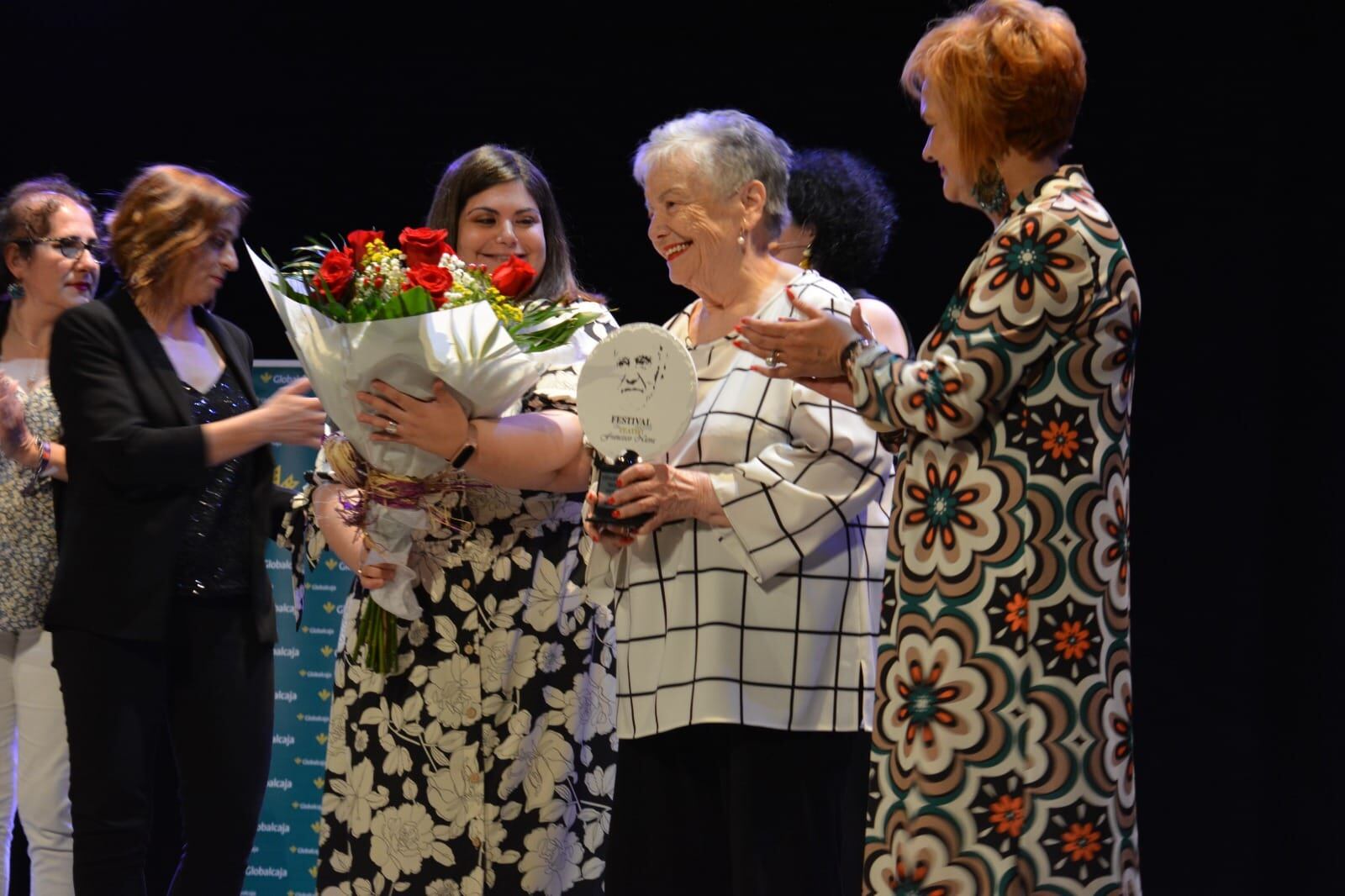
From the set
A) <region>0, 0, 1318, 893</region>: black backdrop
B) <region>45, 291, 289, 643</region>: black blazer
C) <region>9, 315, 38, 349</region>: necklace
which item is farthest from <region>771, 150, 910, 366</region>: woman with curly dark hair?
<region>9, 315, 38, 349</region>: necklace

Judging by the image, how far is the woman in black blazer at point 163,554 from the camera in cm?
278

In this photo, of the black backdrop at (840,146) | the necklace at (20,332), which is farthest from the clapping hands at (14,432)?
the black backdrop at (840,146)

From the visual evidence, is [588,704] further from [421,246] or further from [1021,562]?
[1021,562]

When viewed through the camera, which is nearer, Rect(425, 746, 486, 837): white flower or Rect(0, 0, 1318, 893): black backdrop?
Rect(425, 746, 486, 837): white flower

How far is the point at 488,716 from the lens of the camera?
99.1 inches

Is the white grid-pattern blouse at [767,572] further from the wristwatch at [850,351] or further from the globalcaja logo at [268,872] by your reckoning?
the globalcaja logo at [268,872]

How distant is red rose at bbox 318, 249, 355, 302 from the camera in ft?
7.32

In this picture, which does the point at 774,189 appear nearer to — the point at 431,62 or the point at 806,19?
the point at 806,19

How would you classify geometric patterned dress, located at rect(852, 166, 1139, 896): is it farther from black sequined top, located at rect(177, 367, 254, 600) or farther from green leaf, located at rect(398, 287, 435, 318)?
black sequined top, located at rect(177, 367, 254, 600)

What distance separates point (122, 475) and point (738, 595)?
4.48 ft

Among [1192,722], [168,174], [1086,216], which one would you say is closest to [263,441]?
[168,174]

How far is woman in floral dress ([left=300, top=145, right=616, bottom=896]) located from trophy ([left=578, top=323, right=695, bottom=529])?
0.69 feet

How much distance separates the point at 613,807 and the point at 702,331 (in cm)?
83

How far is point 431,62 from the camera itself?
4188 millimetres
